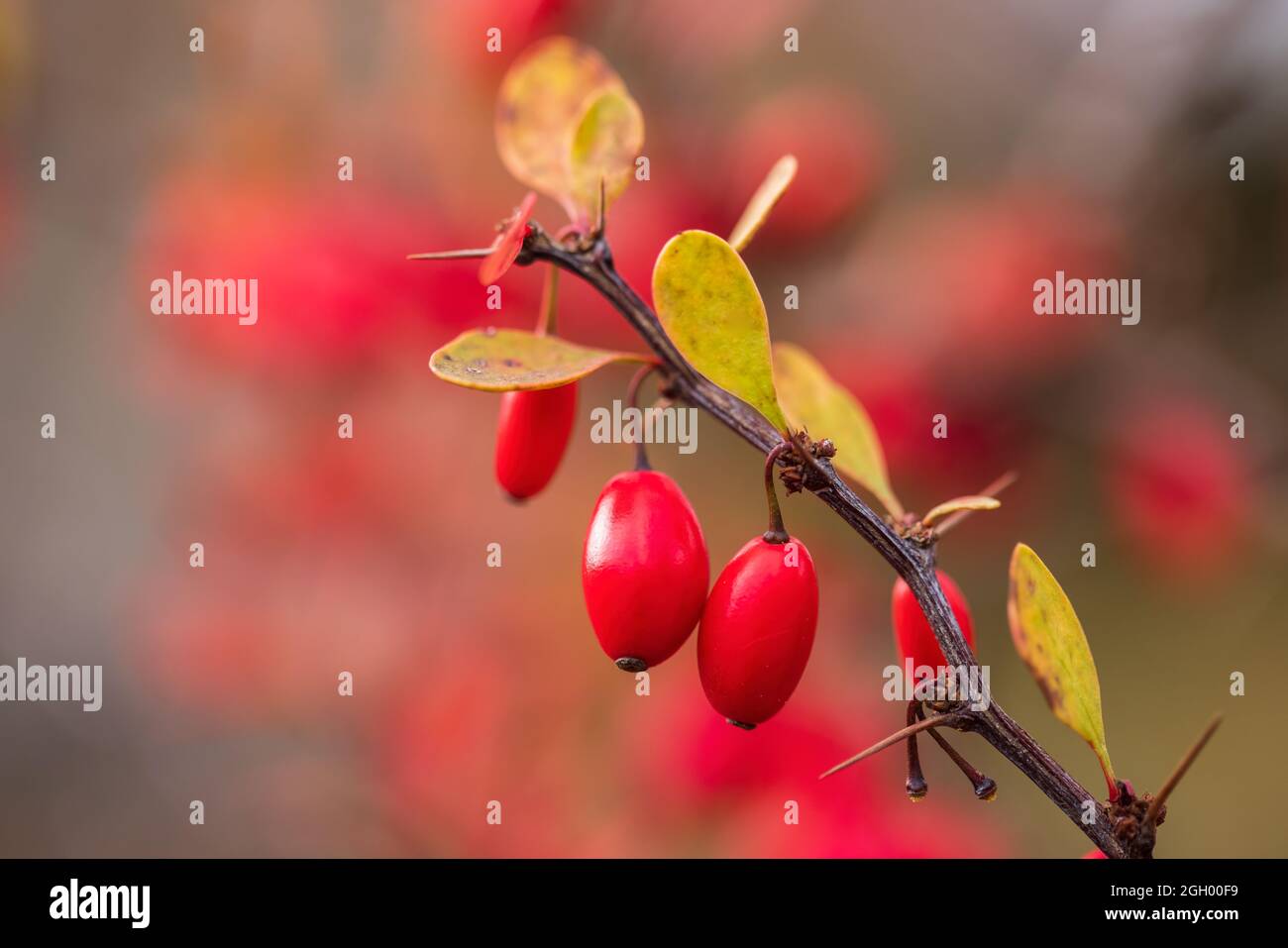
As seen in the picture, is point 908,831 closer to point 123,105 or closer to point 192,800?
point 192,800

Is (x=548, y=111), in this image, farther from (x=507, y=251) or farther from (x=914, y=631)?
(x=914, y=631)

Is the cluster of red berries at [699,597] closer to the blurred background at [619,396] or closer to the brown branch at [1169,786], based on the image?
the brown branch at [1169,786]

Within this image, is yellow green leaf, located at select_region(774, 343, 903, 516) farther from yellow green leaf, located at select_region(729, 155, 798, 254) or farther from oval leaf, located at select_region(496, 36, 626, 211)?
oval leaf, located at select_region(496, 36, 626, 211)

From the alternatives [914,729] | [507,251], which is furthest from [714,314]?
[914,729]

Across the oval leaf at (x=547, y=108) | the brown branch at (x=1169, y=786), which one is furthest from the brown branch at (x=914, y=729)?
the oval leaf at (x=547, y=108)

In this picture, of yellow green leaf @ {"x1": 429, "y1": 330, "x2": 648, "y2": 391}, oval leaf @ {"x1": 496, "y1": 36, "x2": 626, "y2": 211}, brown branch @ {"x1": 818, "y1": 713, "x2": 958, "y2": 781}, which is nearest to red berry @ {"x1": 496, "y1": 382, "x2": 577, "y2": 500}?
yellow green leaf @ {"x1": 429, "y1": 330, "x2": 648, "y2": 391}
